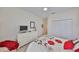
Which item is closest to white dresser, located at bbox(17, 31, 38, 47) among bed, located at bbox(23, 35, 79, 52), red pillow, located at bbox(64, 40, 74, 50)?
bed, located at bbox(23, 35, 79, 52)

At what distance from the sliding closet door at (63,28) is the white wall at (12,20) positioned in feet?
1.30

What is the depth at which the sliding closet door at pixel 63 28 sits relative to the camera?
130 centimetres

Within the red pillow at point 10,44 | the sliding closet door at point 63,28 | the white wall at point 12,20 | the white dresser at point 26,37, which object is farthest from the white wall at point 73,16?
the red pillow at point 10,44

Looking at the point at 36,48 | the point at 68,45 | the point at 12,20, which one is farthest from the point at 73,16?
the point at 12,20

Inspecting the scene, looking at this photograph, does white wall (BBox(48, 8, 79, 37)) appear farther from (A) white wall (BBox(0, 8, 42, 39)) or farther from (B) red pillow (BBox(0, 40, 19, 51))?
(B) red pillow (BBox(0, 40, 19, 51))

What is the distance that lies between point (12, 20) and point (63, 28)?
819 mm

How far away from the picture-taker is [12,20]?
1.27 meters

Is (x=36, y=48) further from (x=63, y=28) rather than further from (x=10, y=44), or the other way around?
(x=63, y=28)

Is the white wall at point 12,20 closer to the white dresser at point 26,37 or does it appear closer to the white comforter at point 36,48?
the white dresser at point 26,37

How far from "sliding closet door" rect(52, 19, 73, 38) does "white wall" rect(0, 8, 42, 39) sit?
1.30 ft

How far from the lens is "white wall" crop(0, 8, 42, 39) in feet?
3.99
